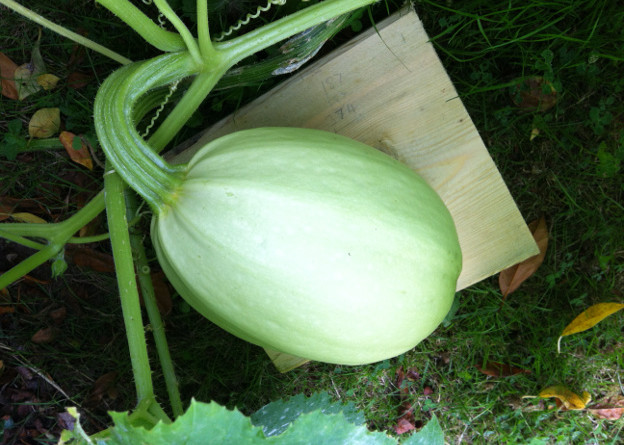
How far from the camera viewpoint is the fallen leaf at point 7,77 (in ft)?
5.91

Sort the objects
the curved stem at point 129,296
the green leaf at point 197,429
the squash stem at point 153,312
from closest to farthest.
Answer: the green leaf at point 197,429, the curved stem at point 129,296, the squash stem at point 153,312

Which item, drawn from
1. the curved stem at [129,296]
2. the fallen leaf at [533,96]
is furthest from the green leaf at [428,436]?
the fallen leaf at [533,96]

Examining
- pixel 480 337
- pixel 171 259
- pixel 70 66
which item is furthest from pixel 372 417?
pixel 70 66

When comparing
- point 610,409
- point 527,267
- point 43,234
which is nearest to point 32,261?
point 43,234

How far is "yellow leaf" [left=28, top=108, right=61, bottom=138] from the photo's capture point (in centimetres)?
181

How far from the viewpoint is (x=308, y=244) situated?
1.11m

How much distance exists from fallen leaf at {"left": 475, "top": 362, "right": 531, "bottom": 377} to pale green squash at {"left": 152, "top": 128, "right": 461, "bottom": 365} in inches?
29.5

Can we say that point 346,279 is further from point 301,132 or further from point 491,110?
point 491,110

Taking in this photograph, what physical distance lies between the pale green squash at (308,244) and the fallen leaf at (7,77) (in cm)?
89

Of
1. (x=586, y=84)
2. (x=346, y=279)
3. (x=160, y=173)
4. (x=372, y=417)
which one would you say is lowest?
(x=372, y=417)

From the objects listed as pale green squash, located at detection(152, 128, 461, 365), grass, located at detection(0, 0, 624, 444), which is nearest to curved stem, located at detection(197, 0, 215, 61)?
pale green squash, located at detection(152, 128, 461, 365)

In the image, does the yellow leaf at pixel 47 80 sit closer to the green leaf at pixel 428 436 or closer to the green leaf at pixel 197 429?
the green leaf at pixel 197 429

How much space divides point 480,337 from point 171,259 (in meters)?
A: 1.10

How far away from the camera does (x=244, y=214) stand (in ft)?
3.67
